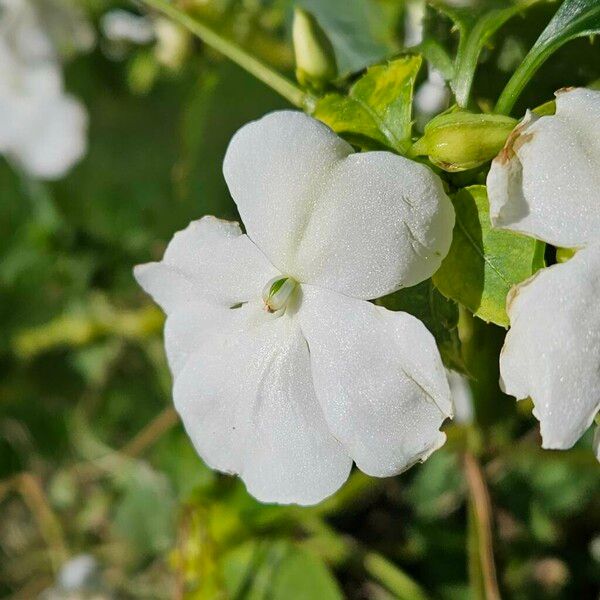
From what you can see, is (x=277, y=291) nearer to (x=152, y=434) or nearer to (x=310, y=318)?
(x=310, y=318)

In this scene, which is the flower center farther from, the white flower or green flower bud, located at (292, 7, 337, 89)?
the white flower

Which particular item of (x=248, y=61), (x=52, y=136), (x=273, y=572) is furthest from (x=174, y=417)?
(x=248, y=61)

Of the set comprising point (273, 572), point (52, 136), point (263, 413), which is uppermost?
point (263, 413)

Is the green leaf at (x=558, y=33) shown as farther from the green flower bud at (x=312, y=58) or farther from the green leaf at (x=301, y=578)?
the green leaf at (x=301, y=578)

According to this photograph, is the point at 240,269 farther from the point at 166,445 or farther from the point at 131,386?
the point at 131,386

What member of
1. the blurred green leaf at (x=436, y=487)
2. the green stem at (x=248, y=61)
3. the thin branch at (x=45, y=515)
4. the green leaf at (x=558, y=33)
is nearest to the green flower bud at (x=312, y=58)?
the green stem at (x=248, y=61)
